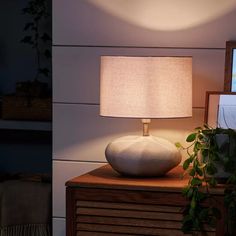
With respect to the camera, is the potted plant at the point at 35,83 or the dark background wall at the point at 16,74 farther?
the dark background wall at the point at 16,74

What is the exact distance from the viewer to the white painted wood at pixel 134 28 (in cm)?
272

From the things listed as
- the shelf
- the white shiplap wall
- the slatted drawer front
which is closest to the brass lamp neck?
the white shiplap wall

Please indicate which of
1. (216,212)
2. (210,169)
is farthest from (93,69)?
(216,212)

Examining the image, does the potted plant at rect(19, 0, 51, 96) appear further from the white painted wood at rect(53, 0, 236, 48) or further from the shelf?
the white painted wood at rect(53, 0, 236, 48)

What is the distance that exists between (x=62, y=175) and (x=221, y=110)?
77cm

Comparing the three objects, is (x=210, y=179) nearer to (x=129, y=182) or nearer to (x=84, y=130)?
(x=129, y=182)

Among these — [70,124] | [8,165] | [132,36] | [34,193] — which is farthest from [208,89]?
[8,165]

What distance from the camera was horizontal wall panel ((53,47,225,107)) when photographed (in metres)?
2.73

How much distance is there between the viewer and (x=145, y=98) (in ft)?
7.99

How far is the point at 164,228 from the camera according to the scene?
2.37 meters

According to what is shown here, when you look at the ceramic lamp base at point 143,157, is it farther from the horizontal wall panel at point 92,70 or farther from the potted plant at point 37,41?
the potted plant at point 37,41

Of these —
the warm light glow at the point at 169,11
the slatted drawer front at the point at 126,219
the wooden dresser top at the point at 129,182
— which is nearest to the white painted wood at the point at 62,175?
the wooden dresser top at the point at 129,182

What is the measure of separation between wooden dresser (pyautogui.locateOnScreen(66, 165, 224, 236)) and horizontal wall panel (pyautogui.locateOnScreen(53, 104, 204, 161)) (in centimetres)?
43

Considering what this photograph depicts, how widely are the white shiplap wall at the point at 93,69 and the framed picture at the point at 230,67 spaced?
42 millimetres
